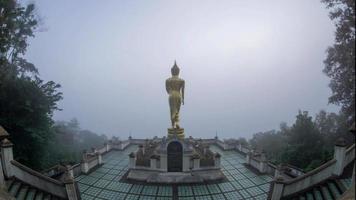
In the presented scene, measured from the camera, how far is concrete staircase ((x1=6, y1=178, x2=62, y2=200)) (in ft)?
29.2

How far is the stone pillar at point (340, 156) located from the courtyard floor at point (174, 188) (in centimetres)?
434

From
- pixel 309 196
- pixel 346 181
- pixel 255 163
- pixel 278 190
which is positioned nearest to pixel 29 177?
→ pixel 278 190

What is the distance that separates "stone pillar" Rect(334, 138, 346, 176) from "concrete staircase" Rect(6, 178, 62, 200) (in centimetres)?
1214

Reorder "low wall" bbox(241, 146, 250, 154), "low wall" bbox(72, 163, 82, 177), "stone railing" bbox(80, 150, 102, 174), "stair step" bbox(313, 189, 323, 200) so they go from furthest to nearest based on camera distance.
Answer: "low wall" bbox(241, 146, 250, 154), "stone railing" bbox(80, 150, 102, 174), "low wall" bbox(72, 163, 82, 177), "stair step" bbox(313, 189, 323, 200)

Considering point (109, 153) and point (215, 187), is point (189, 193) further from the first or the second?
point (109, 153)

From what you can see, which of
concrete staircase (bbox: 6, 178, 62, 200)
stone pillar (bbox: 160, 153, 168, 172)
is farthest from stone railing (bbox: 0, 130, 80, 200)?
stone pillar (bbox: 160, 153, 168, 172)

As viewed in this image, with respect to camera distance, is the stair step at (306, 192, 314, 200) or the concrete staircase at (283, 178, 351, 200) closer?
the concrete staircase at (283, 178, 351, 200)

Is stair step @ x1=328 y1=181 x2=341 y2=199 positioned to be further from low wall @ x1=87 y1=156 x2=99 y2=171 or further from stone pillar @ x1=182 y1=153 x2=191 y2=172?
low wall @ x1=87 y1=156 x2=99 y2=171

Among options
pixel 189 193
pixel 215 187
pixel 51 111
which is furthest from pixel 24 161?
pixel 215 187

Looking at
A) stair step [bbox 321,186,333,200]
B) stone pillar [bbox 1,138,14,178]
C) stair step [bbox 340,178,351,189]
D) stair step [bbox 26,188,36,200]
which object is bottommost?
stair step [bbox 26,188,36,200]

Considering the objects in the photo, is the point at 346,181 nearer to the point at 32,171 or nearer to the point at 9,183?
the point at 32,171

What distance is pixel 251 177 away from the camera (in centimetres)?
1505

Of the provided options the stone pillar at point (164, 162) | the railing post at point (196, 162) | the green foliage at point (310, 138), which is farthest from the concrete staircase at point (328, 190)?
the green foliage at point (310, 138)

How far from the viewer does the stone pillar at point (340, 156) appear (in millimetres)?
8906
